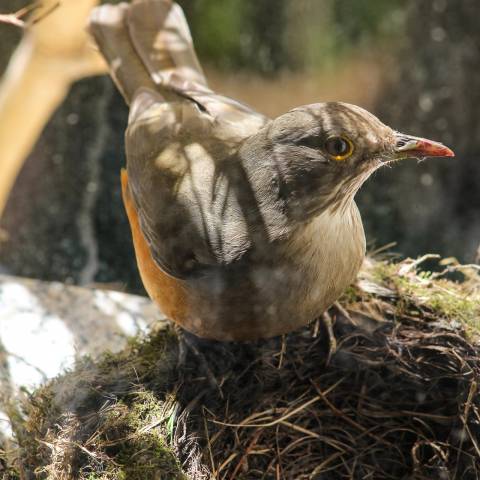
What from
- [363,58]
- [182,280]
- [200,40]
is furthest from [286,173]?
[363,58]

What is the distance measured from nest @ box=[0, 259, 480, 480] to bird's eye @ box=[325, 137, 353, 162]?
1.00 meters

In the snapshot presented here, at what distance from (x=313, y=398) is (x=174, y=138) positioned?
1.28 m

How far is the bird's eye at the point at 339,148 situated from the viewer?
2.64m

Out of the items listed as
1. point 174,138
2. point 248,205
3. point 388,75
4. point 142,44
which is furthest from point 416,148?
point 388,75

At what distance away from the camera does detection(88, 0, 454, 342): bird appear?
270 cm

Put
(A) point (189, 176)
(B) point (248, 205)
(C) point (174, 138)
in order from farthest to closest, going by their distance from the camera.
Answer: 1. (C) point (174, 138)
2. (A) point (189, 176)
3. (B) point (248, 205)

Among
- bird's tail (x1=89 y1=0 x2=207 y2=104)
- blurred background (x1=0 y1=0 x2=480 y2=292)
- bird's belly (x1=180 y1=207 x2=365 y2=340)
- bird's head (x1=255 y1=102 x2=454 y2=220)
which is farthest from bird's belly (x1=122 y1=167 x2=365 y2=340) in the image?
blurred background (x1=0 y1=0 x2=480 y2=292)

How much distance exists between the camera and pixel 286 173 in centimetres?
279

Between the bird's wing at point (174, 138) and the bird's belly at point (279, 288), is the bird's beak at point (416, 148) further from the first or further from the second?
the bird's wing at point (174, 138)

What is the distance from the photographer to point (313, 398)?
3.39 meters

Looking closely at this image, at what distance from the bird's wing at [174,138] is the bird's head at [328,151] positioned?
0.77 ft

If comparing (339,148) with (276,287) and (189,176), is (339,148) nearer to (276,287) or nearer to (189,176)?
(276,287)

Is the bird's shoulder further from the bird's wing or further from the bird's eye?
the bird's eye

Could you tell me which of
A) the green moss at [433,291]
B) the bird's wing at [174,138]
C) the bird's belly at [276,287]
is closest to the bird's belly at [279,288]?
the bird's belly at [276,287]
